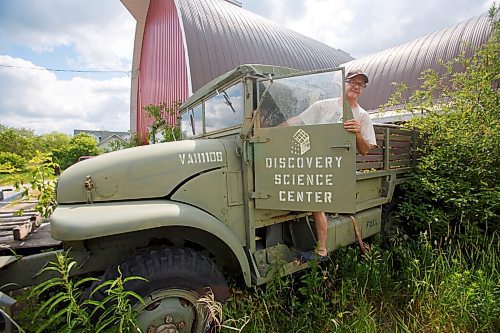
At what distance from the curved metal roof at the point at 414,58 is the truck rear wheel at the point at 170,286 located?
11.3m

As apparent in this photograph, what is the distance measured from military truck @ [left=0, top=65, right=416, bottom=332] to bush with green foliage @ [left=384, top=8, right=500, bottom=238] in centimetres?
216

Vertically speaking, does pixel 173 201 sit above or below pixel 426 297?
above

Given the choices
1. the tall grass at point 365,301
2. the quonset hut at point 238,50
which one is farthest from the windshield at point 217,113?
the quonset hut at point 238,50

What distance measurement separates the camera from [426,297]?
2754 mm

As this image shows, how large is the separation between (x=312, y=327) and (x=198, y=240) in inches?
45.9

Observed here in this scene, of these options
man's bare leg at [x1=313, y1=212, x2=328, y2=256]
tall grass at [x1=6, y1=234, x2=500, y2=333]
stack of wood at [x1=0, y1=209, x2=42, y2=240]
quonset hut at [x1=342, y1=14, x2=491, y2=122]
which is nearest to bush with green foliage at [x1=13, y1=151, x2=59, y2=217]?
stack of wood at [x1=0, y1=209, x2=42, y2=240]

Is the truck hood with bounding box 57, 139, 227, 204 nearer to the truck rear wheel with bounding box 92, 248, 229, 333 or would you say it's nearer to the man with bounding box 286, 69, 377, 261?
the truck rear wheel with bounding box 92, 248, 229, 333

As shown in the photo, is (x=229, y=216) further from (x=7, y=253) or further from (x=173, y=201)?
(x=7, y=253)

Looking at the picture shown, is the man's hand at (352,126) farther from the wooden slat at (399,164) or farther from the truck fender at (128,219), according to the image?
the wooden slat at (399,164)

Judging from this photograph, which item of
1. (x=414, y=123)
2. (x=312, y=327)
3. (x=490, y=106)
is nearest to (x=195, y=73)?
(x=414, y=123)

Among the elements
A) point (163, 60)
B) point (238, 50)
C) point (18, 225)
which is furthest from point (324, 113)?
point (163, 60)

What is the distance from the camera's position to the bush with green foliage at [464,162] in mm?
3779

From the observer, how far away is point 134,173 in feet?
7.58

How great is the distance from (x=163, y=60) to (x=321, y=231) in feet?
45.0
